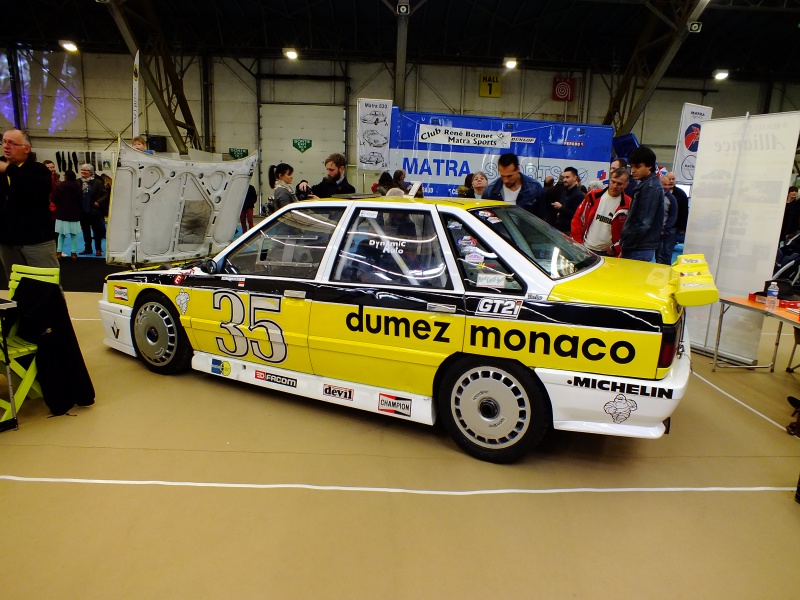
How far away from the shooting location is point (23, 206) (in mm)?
4199

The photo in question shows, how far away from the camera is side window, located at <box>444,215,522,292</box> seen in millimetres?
2709

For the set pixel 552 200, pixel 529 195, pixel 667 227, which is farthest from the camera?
pixel 552 200

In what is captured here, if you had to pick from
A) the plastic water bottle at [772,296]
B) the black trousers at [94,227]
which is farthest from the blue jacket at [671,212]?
the black trousers at [94,227]

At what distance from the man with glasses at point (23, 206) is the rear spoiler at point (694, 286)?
16.3ft

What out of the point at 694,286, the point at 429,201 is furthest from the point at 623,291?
the point at 429,201

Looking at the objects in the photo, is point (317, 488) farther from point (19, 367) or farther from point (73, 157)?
point (73, 157)

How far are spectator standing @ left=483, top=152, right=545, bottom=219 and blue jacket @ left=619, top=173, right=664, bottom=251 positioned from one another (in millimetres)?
825

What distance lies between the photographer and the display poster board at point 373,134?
7723 millimetres

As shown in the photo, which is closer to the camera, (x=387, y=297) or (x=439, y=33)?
(x=387, y=297)

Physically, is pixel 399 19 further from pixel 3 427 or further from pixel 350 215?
pixel 3 427

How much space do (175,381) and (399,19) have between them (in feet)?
31.7

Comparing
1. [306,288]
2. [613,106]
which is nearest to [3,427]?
[306,288]

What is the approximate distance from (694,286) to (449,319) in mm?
1307

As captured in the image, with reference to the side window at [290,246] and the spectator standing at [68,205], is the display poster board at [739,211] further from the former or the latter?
the spectator standing at [68,205]
